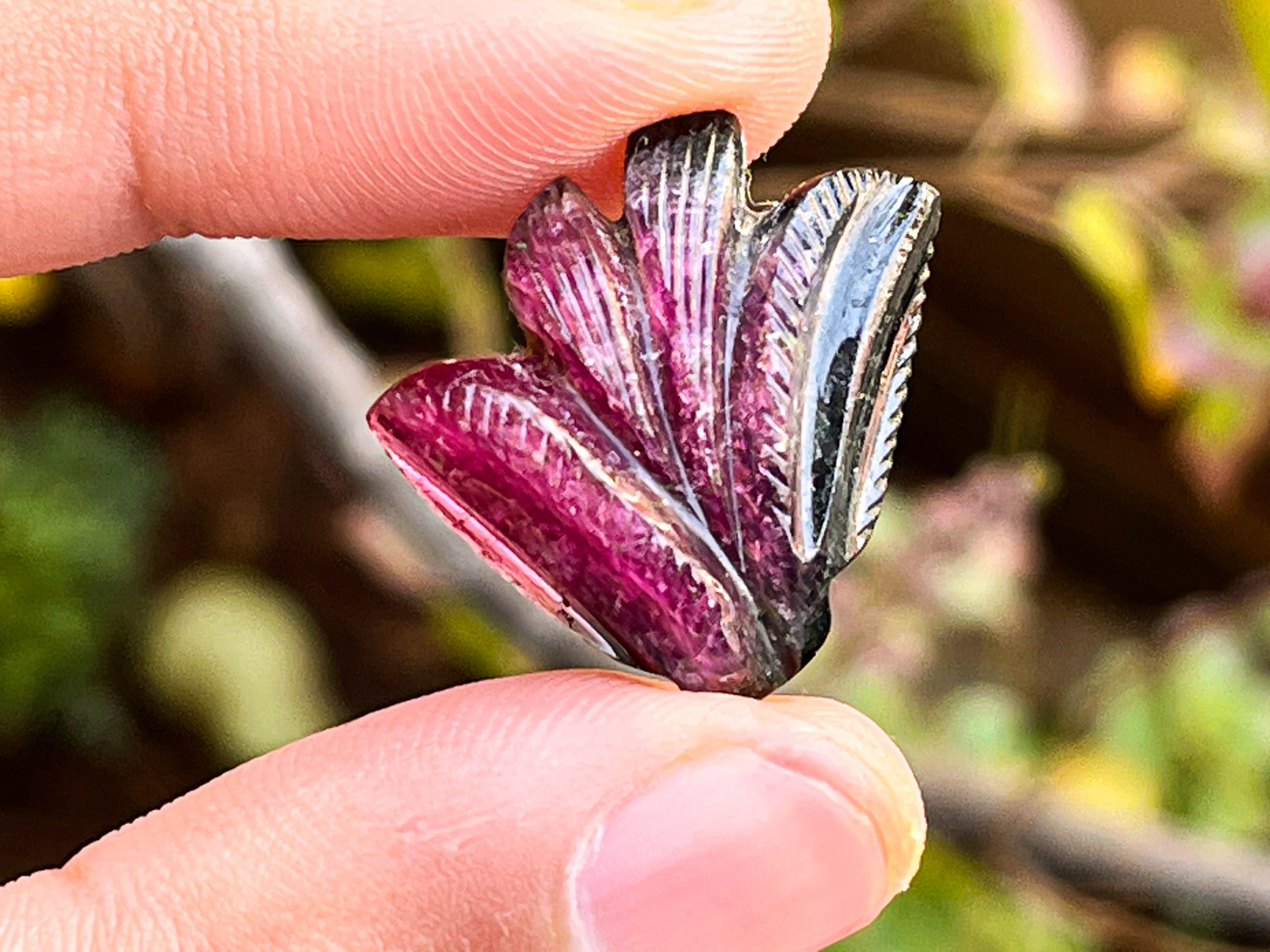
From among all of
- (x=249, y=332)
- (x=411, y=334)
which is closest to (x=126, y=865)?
(x=249, y=332)

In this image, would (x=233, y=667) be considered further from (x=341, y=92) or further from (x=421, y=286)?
(x=341, y=92)

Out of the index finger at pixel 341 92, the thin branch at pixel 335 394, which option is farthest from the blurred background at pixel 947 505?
the index finger at pixel 341 92

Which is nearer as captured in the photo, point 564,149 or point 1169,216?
point 564,149

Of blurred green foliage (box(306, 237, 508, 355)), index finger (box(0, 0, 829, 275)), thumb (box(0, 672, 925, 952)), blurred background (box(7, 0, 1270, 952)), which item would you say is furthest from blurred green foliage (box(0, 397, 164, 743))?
thumb (box(0, 672, 925, 952))

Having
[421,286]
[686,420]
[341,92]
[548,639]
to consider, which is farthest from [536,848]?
[421,286]

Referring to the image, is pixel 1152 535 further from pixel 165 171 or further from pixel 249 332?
pixel 165 171

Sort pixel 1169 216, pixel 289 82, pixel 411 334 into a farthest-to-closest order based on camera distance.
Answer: pixel 411 334, pixel 1169 216, pixel 289 82
